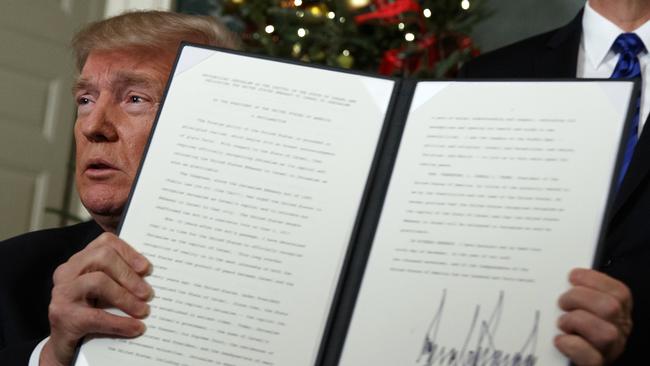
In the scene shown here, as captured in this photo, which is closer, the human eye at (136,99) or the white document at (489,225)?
the white document at (489,225)

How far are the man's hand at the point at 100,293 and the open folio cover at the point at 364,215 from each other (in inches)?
0.8

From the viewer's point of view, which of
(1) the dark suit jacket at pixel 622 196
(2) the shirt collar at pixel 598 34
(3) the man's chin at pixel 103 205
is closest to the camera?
(1) the dark suit jacket at pixel 622 196

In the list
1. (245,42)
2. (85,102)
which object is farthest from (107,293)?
(245,42)

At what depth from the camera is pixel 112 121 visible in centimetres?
187

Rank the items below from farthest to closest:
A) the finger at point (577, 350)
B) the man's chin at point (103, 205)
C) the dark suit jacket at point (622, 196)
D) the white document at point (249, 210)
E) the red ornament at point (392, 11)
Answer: the red ornament at point (392, 11), the man's chin at point (103, 205), the dark suit jacket at point (622, 196), the white document at point (249, 210), the finger at point (577, 350)

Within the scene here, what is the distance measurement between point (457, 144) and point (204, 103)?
0.37 meters

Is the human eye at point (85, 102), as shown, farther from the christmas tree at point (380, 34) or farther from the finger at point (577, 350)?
the christmas tree at point (380, 34)

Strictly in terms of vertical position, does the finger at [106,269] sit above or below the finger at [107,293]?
above

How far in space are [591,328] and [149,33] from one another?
1.15 m

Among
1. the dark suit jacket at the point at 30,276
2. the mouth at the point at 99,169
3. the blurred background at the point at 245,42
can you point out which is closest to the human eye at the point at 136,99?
the mouth at the point at 99,169

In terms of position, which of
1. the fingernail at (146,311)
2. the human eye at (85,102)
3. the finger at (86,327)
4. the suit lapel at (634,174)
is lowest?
the finger at (86,327)

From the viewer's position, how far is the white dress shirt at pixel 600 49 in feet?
6.26

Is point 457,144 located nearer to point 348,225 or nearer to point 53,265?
point 348,225

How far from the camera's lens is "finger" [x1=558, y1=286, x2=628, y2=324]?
44.2 inches
